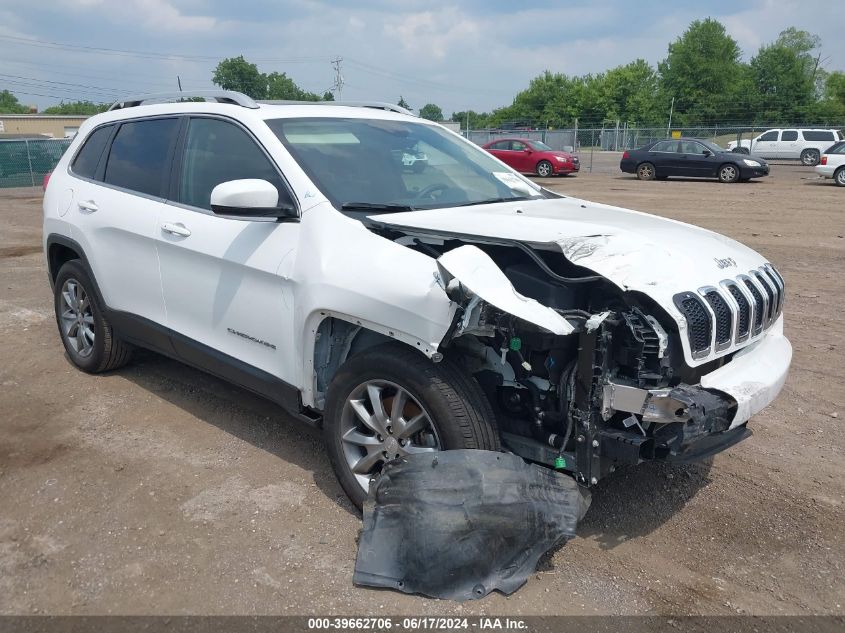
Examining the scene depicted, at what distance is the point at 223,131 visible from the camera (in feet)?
13.6

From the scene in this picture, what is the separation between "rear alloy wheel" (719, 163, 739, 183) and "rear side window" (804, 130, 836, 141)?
1185 centimetres

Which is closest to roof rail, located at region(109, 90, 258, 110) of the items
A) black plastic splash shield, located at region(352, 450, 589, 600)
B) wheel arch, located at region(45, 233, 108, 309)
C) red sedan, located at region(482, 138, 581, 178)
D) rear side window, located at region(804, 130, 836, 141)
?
wheel arch, located at region(45, 233, 108, 309)

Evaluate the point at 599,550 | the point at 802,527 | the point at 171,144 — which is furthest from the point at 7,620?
the point at 802,527

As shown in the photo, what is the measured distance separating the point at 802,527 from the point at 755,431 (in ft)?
3.58

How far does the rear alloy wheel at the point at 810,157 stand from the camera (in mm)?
31906

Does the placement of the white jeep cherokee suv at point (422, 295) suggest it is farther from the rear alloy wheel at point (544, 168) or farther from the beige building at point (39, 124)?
the beige building at point (39, 124)

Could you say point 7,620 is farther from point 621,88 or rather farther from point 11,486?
point 621,88

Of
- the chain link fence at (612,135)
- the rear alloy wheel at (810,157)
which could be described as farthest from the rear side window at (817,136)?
the chain link fence at (612,135)

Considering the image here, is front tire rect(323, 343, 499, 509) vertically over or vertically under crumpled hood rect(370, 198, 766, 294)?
under

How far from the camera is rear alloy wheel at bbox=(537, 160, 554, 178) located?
26938 millimetres

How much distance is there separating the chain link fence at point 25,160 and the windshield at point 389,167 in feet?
75.4

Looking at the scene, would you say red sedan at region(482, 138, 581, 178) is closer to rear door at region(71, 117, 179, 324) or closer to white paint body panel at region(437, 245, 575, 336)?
rear door at region(71, 117, 179, 324)

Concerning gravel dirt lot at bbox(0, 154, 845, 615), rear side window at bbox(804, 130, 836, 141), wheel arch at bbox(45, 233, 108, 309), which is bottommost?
gravel dirt lot at bbox(0, 154, 845, 615)

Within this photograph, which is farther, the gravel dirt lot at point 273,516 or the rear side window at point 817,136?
the rear side window at point 817,136
